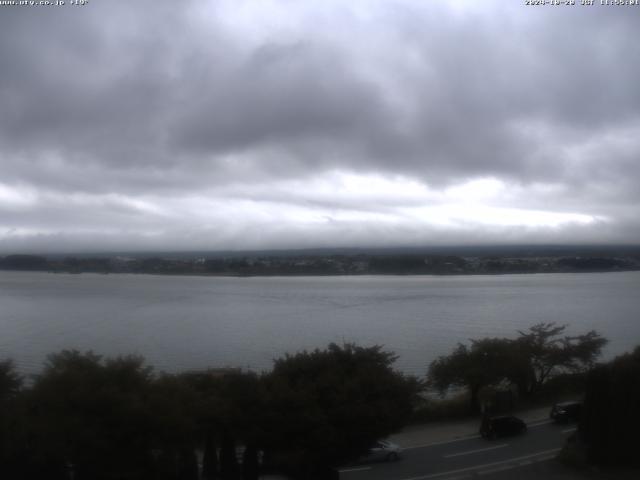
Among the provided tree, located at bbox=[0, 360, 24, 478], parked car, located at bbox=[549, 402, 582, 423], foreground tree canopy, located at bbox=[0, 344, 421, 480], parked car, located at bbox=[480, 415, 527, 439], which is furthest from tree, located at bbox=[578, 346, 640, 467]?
tree, located at bbox=[0, 360, 24, 478]

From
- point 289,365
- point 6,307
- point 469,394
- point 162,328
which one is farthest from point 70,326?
point 289,365

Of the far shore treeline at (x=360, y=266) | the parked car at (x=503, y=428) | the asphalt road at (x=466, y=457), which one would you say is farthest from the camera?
the far shore treeline at (x=360, y=266)

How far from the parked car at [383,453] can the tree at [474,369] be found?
6120 mm

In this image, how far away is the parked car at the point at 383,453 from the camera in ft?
40.4

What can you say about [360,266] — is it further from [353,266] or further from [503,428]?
[503,428]

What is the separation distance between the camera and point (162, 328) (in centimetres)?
3775

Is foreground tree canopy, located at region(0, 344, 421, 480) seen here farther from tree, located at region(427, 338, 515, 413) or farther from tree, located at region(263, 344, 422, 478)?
tree, located at region(427, 338, 515, 413)

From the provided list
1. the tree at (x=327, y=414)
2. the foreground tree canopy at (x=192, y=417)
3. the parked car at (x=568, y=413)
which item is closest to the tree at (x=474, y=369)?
the parked car at (x=568, y=413)

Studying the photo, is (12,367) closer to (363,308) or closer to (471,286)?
(363,308)

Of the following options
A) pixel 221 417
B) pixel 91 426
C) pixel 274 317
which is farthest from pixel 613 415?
pixel 274 317

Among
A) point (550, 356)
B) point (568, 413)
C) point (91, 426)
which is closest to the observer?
point (91, 426)

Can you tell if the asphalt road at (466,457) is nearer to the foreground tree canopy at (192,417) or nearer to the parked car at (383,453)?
the parked car at (383,453)

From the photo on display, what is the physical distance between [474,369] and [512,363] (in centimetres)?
125

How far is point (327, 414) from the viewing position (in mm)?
10812
